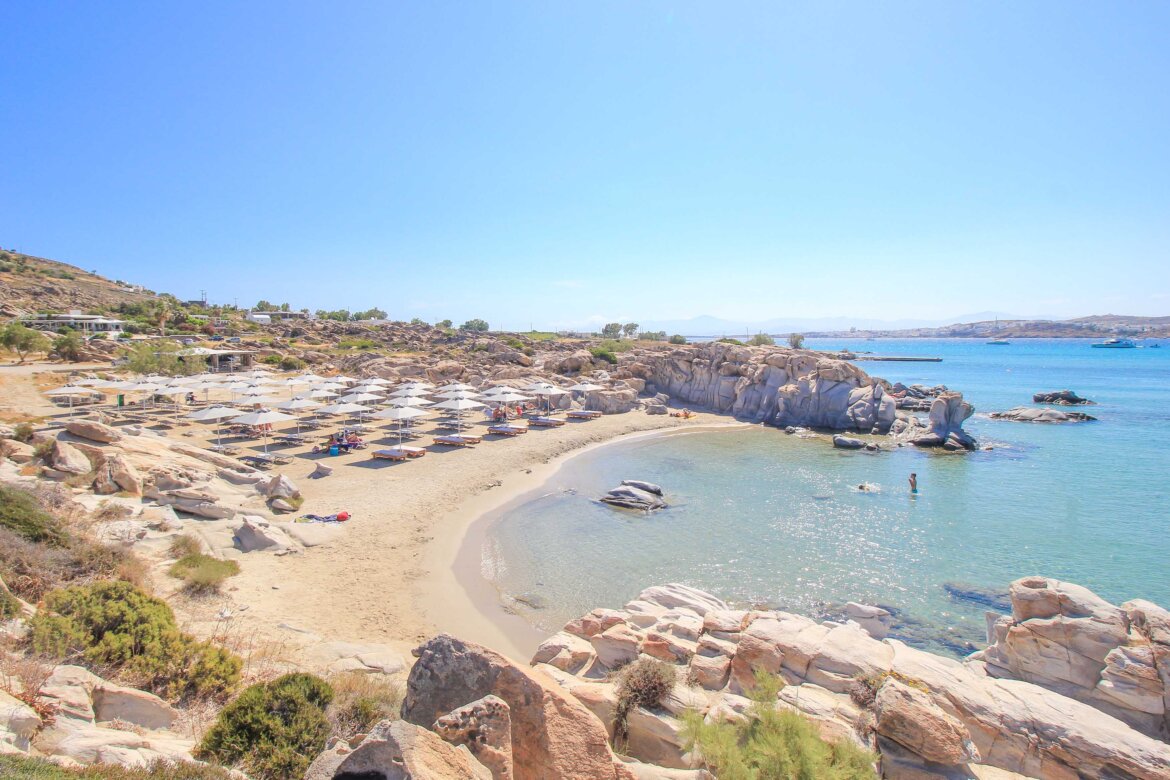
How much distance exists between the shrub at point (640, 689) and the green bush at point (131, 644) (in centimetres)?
485

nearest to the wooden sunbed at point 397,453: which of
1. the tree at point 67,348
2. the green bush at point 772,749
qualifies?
the green bush at point 772,749

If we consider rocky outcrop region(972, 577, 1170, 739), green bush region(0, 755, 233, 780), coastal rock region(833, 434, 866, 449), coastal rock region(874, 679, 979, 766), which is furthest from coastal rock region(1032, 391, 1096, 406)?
green bush region(0, 755, 233, 780)

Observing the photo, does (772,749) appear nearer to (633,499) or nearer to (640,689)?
(640,689)

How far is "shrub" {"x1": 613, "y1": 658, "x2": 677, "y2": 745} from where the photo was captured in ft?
20.3

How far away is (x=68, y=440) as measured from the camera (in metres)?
15.4

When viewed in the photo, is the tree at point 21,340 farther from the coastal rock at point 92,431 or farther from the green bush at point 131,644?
the green bush at point 131,644

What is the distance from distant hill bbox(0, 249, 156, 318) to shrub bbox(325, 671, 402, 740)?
6842 centimetres

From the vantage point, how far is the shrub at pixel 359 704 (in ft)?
18.9

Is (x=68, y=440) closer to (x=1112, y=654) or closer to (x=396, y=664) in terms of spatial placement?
(x=396, y=664)

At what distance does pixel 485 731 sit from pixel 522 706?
2.13ft

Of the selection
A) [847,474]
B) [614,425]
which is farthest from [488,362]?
[847,474]

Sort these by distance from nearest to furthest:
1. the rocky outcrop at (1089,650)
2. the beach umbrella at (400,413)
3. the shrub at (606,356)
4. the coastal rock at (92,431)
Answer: the rocky outcrop at (1089,650) → the coastal rock at (92,431) → the beach umbrella at (400,413) → the shrub at (606,356)

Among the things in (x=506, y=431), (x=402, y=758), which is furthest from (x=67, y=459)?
(x=506, y=431)

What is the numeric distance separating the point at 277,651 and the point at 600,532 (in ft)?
32.3
